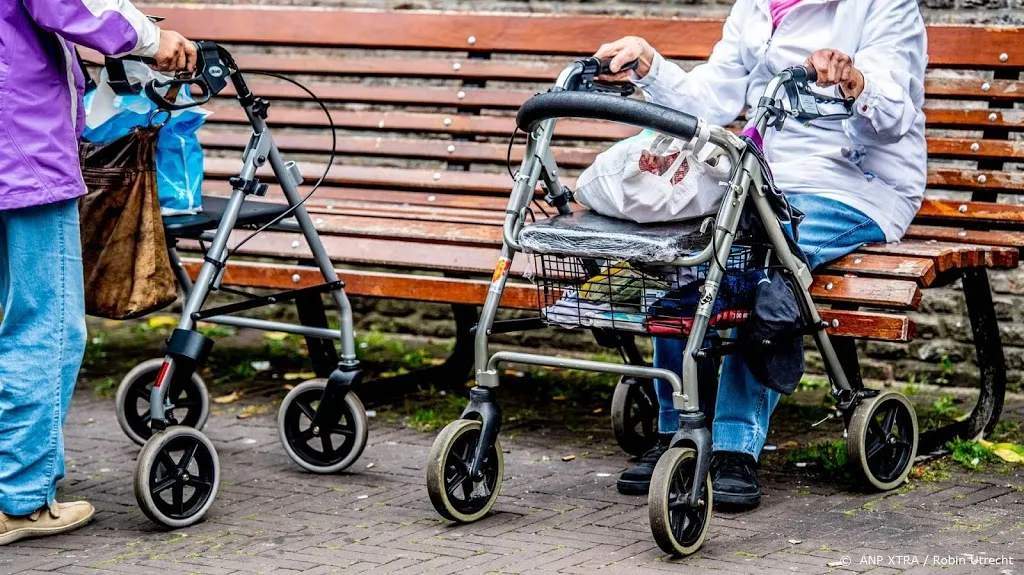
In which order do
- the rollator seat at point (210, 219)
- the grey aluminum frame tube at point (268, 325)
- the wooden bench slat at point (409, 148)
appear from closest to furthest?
the grey aluminum frame tube at point (268, 325)
the rollator seat at point (210, 219)
the wooden bench slat at point (409, 148)

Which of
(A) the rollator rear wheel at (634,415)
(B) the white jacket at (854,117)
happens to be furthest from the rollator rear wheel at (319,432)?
(B) the white jacket at (854,117)

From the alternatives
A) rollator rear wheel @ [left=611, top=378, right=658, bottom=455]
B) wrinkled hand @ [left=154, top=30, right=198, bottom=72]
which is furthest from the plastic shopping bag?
rollator rear wheel @ [left=611, top=378, right=658, bottom=455]

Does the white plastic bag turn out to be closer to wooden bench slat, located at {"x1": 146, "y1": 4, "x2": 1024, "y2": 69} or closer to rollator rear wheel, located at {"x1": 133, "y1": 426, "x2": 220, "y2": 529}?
rollator rear wheel, located at {"x1": 133, "y1": 426, "x2": 220, "y2": 529}

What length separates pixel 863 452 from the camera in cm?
412

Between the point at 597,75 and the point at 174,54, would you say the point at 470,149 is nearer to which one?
the point at 597,75

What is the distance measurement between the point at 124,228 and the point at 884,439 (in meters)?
2.34

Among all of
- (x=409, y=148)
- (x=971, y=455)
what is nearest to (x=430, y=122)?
(x=409, y=148)

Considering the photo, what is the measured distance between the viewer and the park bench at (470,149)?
4.65 metres

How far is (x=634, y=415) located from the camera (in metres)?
4.72

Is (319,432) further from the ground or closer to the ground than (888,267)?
closer to the ground

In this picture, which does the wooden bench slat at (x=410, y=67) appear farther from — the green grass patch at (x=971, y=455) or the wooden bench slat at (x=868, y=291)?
the green grass patch at (x=971, y=455)

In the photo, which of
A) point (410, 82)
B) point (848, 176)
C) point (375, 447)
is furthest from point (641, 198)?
point (410, 82)

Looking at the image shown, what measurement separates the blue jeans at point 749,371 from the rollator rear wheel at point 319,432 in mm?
968

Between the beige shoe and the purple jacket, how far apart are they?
88 cm
